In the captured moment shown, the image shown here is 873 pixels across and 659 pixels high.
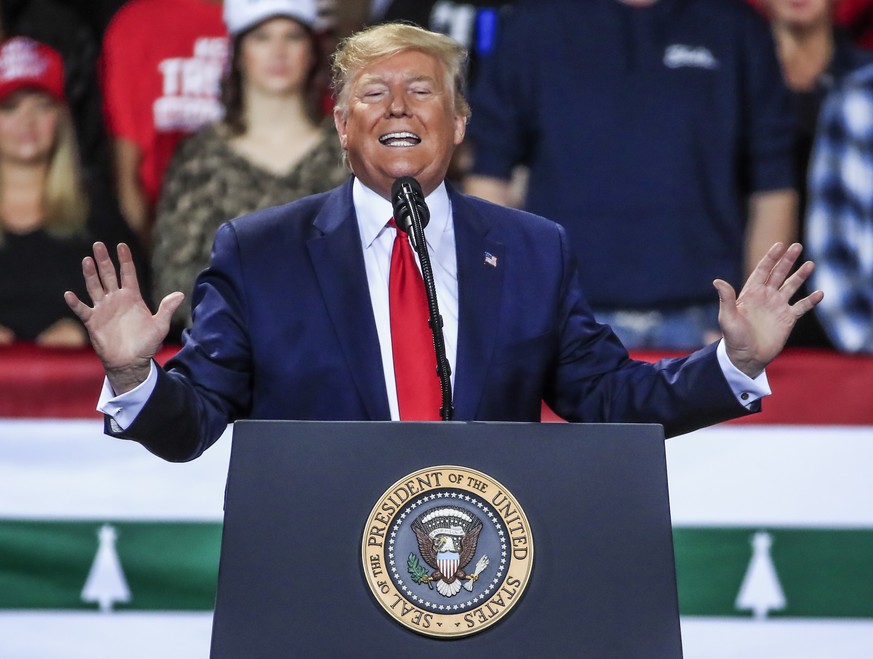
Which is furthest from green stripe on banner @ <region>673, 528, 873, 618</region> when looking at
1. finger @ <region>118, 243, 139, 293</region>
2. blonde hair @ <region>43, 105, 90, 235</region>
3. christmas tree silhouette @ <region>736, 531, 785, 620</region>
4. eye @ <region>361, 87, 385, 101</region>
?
finger @ <region>118, 243, 139, 293</region>

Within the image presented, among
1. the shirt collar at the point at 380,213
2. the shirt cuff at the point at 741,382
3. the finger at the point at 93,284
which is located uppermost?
the shirt collar at the point at 380,213

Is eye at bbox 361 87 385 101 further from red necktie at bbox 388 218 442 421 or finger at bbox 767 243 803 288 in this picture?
finger at bbox 767 243 803 288

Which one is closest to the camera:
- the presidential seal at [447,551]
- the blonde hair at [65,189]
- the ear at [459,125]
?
the presidential seal at [447,551]

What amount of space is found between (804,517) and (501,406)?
1.65 metres

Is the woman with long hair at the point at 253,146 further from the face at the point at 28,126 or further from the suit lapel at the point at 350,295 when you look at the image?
the suit lapel at the point at 350,295

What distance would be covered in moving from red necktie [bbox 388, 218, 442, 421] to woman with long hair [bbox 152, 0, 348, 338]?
159cm

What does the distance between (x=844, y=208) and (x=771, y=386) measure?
0.60 metres

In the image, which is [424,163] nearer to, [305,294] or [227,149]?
[305,294]

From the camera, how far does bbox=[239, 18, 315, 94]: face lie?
3494mm

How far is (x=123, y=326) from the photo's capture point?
1.57 meters

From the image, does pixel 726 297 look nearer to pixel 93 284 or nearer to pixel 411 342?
pixel 411 342

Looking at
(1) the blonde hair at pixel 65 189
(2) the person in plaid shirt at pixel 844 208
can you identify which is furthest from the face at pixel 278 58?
(2) the person in plaid shirt at pixel 844 208

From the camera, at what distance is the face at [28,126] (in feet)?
11.7

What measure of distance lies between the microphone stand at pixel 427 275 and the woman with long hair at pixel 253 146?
1743 mm
